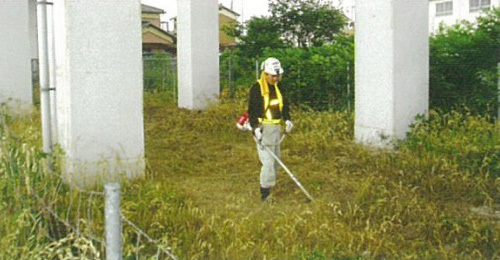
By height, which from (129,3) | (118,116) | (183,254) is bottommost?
(183,254)

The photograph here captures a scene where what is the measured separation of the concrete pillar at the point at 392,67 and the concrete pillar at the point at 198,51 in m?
5.71

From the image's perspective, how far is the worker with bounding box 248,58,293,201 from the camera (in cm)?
770

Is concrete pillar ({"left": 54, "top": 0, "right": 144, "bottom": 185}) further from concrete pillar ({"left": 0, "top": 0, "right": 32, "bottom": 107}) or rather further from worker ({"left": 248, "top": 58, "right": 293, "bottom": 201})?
concrete pillar ({"left": 0, "top": 0, "right": 32, "bottom": 107})

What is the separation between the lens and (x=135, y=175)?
8.17 m

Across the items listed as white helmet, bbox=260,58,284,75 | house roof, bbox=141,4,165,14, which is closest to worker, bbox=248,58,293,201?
white helmet, bbox=260,58,284,75

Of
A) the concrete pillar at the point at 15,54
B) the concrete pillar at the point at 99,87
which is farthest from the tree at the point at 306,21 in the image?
the concrete pillar at the point at 99,87

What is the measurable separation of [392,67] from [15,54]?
26.8ft

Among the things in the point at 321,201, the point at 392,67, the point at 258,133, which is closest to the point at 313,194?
the point at 321,201

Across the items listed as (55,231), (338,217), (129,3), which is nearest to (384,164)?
(338,217)

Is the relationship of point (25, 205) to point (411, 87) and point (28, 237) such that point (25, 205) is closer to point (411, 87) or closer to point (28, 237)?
point (28, 237)

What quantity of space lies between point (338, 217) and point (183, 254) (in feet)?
5.91

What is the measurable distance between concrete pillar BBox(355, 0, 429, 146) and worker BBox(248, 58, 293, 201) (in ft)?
9.35

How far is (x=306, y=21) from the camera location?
18641 millimetres

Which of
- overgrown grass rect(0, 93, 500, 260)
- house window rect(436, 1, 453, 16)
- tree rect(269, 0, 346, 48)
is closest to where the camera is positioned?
overgrown grass rect(0, 93, 500, 260)
